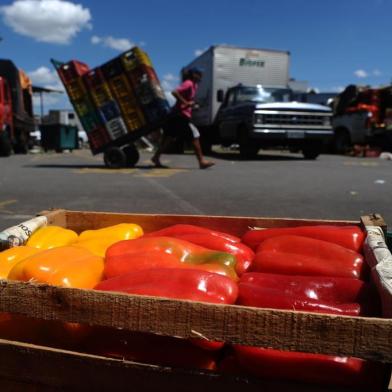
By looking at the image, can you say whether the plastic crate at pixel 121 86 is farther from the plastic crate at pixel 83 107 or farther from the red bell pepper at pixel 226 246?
the red bell pepper at pixel 226 246

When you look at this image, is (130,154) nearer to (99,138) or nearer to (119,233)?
(99,138)

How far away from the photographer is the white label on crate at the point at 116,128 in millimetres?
10789

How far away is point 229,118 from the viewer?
16000 millimetres

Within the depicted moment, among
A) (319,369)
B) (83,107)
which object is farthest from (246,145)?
(319,369)

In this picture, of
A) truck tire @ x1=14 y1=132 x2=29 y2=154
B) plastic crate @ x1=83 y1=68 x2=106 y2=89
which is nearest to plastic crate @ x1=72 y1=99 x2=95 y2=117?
plastic crate @ x1=83 y1=68 x2=106 y2=89

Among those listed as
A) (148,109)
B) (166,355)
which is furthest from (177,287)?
(148,109)

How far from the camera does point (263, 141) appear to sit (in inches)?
588

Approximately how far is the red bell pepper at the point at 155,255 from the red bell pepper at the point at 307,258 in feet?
0.53

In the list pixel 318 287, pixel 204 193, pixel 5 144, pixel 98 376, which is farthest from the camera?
pixel 5 144

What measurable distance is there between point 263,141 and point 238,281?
13196mm

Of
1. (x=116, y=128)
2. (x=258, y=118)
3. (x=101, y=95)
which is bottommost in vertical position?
(x=116, y=128)

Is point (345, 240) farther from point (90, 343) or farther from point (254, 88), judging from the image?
point (254, 88)

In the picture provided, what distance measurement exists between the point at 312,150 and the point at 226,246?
13.9 metres

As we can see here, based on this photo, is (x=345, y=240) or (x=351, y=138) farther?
(x=351, y=138)
